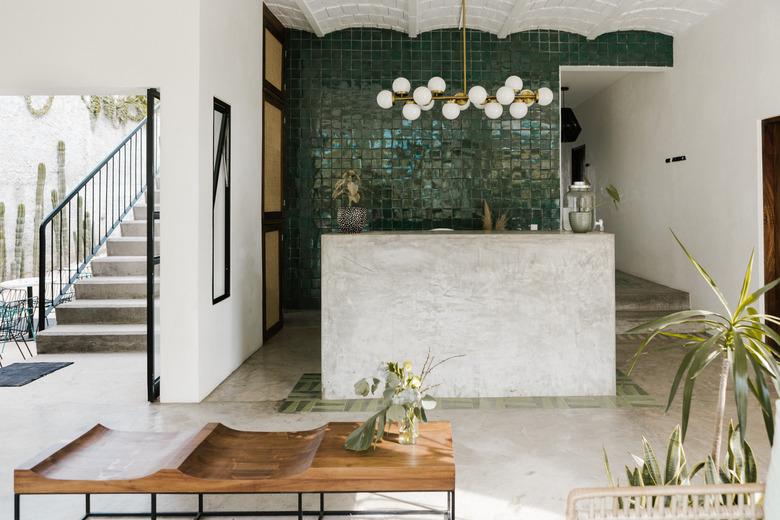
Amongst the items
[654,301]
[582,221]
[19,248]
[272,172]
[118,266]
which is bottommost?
[654,301]

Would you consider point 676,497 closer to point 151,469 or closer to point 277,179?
point 151,469

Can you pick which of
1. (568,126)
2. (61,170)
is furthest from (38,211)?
(568,126)

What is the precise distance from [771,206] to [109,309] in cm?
673

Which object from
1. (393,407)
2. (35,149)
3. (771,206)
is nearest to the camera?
(393,407)

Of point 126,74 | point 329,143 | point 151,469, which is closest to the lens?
point 151,469

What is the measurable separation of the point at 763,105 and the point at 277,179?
16.6 ft

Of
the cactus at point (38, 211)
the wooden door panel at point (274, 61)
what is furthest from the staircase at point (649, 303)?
the cactus at point (38, 211)

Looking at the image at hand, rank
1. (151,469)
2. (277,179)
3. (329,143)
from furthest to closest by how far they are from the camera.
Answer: (329,143), (277,179), (151,469)

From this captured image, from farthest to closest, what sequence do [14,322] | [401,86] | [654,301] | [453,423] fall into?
[654,301], [14,322], [401,86], [453,423]

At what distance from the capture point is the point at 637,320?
723cm

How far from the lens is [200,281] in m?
4.65

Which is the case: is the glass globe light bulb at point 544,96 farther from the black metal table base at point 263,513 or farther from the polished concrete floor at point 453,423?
the black metal table base at point 263,513

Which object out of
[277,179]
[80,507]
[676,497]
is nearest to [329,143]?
[277,179]

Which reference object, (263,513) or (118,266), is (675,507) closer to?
(263,513)
